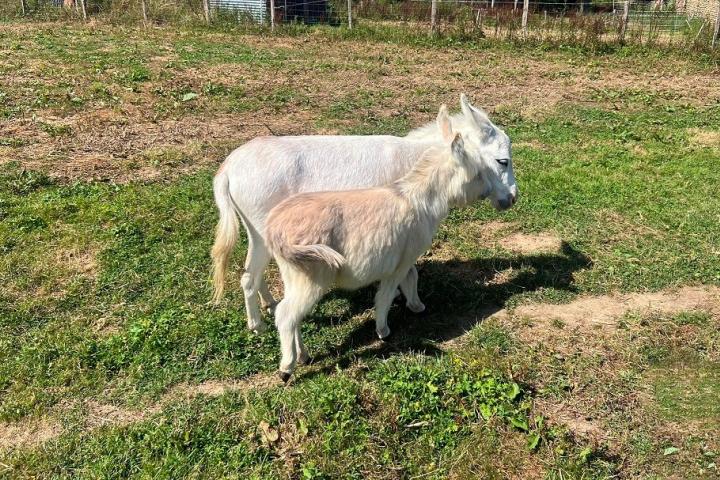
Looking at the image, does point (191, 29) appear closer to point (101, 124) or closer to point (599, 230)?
point (101, 124)

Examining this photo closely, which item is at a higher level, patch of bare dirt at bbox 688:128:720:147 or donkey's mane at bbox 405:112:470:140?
donkey's mane at bbox 405:112:470:140

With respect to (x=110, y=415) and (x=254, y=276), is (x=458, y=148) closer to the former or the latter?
(x=254, y=276)

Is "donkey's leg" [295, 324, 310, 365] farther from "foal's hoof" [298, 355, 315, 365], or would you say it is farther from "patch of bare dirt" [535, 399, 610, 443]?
"patch of bare dirt" [535, 399, 610, 443]

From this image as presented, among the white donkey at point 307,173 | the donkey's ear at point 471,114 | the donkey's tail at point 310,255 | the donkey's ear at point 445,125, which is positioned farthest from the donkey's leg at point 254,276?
the donkey's ear at point 471,114

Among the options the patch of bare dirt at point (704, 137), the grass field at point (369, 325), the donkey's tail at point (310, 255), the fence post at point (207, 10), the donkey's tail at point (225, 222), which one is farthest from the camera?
the fence post at point (207, 10)

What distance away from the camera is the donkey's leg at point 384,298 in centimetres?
437

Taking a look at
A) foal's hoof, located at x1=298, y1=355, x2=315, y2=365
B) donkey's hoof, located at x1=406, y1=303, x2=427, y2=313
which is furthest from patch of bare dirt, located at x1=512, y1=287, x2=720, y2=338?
foal's hoof, located at x1=298, y1=355, x2=315, y2=365

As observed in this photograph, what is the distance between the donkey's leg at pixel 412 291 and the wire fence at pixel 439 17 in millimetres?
13981

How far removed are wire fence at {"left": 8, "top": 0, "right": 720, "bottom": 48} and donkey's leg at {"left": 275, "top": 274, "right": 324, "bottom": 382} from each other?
15157 mm

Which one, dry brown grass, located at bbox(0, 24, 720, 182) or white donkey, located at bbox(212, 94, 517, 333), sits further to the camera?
dry brown grass, located at bbox(0, 24, 720, 182)

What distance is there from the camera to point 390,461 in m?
3.40

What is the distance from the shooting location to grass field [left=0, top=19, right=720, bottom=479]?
349 cm

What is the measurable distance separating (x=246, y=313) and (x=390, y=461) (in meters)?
1.96

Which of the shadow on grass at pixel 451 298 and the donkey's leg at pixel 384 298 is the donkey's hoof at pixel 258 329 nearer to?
the shadow on grass at pixel 451 298
